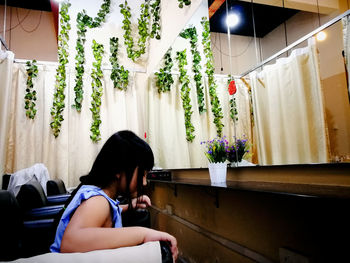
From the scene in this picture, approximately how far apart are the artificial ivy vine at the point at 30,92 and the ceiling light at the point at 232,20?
2.65 meters

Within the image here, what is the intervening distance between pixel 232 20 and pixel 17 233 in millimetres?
1997

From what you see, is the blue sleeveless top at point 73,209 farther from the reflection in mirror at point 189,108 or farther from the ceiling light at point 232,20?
the ceiling light at point 232,20

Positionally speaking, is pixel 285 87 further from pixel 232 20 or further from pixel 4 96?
pixel 4 96

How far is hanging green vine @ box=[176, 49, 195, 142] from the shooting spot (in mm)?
2635

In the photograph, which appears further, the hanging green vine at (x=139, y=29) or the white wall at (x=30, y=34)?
the white wall at (x=30, y=34)

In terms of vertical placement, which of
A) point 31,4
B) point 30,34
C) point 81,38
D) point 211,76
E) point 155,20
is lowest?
point 211,76

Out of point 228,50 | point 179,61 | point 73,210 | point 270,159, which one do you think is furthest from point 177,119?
point 73,210

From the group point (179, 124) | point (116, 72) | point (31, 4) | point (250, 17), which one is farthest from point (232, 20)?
point (31, 4)

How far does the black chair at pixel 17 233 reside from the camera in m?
0.94

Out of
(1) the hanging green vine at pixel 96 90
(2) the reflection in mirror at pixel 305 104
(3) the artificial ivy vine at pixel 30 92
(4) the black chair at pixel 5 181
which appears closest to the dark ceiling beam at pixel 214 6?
(2) the reflection in mirror at pixel 305 104

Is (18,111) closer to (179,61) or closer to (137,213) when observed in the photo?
(179,61)

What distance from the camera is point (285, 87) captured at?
135 centimetres

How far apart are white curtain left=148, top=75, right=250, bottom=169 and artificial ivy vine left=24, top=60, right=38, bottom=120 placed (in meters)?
1.55

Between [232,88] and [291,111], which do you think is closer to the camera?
[291,111]
